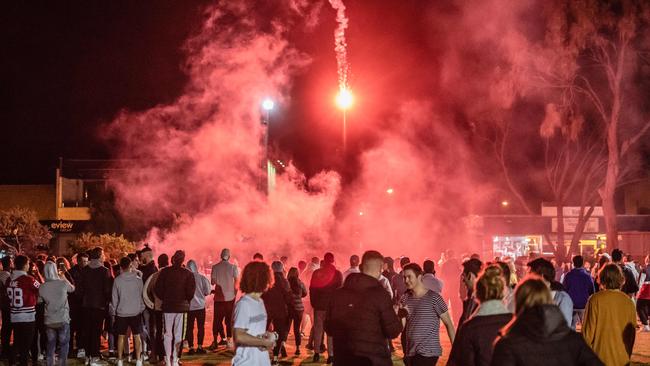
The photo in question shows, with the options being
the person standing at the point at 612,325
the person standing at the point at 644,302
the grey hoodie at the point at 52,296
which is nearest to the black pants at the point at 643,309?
the person standing at the point at 644,302

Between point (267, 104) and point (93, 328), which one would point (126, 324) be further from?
point (267, 104)

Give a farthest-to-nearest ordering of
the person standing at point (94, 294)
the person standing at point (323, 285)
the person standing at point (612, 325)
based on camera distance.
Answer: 1. the person standing at point (323, 285)
2. the person standing at point (94, 294)
3. the person standing at point (612, 325)

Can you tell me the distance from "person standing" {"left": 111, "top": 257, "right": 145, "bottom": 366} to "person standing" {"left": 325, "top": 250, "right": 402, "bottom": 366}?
5.80 metres

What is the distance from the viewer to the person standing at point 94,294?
12.1 metres

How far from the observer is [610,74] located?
2933cm

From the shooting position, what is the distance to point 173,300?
1106 cm

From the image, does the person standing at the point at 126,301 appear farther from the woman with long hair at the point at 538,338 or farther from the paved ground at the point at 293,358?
the woman with long hair at the point at 538,338

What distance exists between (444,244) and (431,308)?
39.7m

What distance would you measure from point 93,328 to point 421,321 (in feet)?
23.1

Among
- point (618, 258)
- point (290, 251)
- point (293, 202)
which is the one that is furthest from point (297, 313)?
point (293, 202)

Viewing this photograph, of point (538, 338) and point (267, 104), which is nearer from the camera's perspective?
point (538, 338)

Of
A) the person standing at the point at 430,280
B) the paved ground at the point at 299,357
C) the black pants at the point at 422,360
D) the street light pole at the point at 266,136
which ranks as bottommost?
the paved ground at the point at 299,357

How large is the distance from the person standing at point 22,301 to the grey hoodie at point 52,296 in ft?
0.62

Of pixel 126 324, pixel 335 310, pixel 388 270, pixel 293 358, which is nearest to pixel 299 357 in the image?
pixel 293 358
